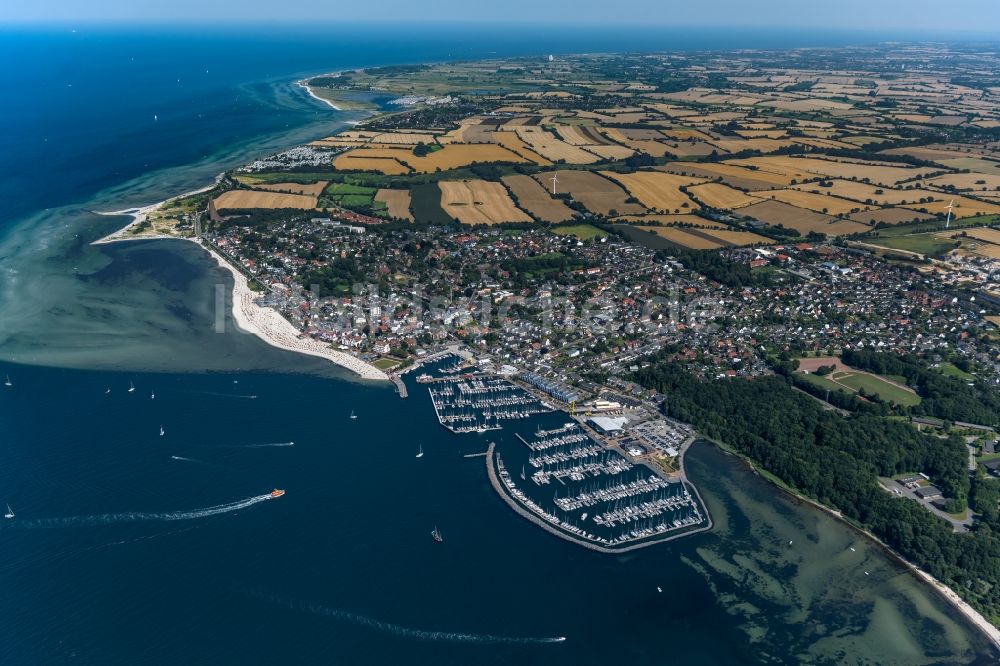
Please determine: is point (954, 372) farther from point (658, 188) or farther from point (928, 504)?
point (658, 188)

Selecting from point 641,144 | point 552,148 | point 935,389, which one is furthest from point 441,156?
point 935,389

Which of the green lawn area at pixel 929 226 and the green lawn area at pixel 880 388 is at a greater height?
the green lawn area at pixel 929 226

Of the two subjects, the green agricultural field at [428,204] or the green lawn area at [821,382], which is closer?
the green lawn area at [821,382]

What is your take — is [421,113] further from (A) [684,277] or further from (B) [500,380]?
(B) [500,380]

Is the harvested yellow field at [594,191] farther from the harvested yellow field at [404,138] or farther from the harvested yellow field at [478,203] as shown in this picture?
the harvested yellow field at [404,138]

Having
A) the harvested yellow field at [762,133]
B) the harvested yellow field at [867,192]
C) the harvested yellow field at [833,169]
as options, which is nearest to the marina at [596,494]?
the harvested yellow field at [867,192]

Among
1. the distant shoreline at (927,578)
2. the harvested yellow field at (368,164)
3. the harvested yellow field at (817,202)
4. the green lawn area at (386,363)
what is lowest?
the distant shoreline at (927,578)

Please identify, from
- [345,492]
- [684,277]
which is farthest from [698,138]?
[345,492]
